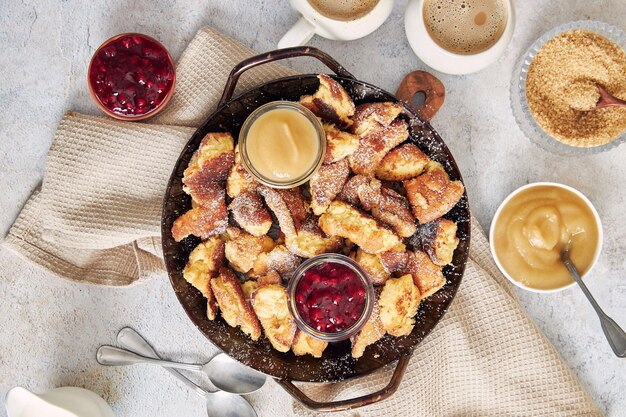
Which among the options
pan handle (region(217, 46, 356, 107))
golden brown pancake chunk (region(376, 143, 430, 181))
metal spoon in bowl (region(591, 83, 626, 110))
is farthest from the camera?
metal spoon in bowl (region(591, 83, 626, 110))

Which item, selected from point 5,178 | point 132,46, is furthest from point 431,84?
point 5,178

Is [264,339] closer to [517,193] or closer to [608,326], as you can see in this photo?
[517,193]

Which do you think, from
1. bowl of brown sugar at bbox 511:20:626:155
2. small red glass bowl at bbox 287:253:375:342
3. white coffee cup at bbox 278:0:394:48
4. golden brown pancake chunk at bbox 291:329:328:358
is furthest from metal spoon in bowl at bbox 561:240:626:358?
white coffee cup at bbox 278:0:394:48

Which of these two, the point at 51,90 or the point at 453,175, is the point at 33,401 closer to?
the point at 51,90

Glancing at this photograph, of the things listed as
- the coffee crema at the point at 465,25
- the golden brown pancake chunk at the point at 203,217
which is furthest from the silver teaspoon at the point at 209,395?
the coffee crema at the point at 465,25

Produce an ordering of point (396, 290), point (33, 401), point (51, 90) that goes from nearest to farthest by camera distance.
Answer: point (396, 290), point (33, 401), point (51, 90)

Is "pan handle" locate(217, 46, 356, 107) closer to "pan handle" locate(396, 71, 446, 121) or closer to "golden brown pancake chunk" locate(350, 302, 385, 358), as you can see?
"pan handle" locate(396, 71, 446, 121)
